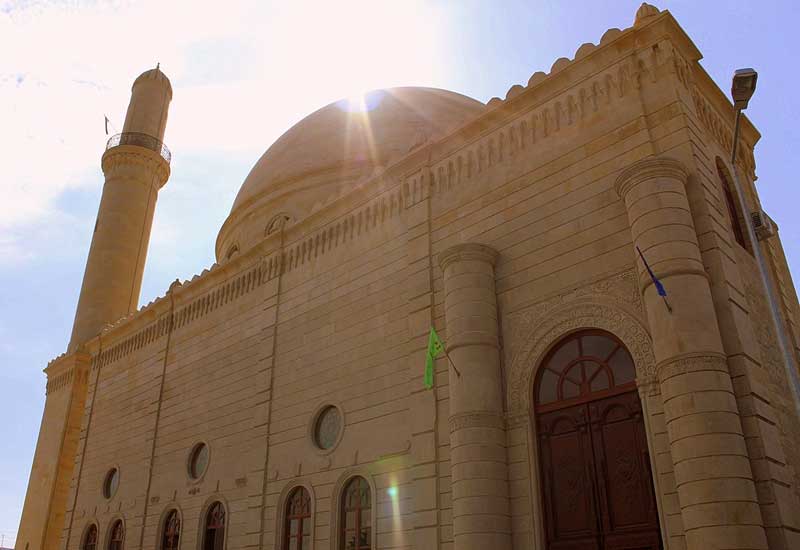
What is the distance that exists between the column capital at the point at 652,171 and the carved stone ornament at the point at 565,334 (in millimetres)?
1851

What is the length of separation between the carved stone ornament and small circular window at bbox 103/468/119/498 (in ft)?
45.5

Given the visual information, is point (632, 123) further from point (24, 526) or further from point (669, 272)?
point (24, 526)

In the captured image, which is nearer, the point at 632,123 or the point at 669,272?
the point at 669,272

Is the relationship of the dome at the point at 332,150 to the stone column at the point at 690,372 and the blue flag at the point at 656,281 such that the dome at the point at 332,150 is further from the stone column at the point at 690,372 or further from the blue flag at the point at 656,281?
the blue flag at the point at 656,281

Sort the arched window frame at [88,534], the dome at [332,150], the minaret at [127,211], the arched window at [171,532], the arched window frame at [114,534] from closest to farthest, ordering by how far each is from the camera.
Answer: the arched window at [171,532] → the arched window frame at [114,534] → the arched window frame at [88,534] → the dome at [332,150] → the minaret at [127,211]

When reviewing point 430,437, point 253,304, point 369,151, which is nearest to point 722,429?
point 430,437

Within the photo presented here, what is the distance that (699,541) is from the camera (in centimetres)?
781

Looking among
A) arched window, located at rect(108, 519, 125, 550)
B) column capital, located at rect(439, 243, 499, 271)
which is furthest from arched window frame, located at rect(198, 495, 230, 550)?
column capital, located at rect(439, 243, 499, 271)

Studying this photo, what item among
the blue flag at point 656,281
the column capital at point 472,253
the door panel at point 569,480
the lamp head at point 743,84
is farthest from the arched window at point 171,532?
the lamp head at point 743,84

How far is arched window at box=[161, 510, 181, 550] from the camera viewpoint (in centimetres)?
1691

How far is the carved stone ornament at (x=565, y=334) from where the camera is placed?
9742mm

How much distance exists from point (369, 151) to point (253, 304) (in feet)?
20.5

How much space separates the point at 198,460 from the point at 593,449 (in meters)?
10.9

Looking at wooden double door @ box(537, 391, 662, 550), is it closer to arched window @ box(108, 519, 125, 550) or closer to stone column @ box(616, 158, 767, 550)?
stone column @ box(616, 158, 767, 550)
